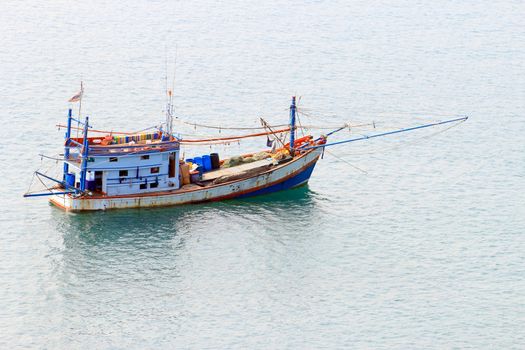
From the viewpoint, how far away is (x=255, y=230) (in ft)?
299

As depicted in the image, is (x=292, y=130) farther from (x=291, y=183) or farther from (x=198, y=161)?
(x=198, y=161)

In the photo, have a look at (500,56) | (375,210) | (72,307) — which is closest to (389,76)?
(500,56)

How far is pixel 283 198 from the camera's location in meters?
98.5

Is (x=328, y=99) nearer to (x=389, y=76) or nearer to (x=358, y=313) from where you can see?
A: (x=389, y=76)

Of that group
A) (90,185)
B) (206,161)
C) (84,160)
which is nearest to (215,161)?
(206,161)

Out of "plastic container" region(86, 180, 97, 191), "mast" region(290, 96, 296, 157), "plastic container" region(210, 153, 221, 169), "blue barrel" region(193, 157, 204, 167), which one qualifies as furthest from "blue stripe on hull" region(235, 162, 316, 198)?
"plastic container" region(86, 180, 97, 191)

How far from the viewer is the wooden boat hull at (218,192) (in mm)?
93500

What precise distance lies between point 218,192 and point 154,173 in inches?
194

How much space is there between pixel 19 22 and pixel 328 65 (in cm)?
3620

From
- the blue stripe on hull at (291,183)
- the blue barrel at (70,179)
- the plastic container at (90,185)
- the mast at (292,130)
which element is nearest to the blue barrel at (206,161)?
the blue stripe on hull at (291,183)

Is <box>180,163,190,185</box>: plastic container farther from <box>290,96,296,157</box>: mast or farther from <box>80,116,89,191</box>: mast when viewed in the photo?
<box>290,96,296,157</box>: mast

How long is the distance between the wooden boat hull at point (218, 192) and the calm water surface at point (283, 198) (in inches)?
30.7

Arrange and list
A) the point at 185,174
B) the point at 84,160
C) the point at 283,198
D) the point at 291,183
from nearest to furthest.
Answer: the point at 84,160 < the point at 185,174 < the point at 283,198 < the point at 291,183

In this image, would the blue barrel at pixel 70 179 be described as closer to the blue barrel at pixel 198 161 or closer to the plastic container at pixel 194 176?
the plastic container at pixel 194 176
